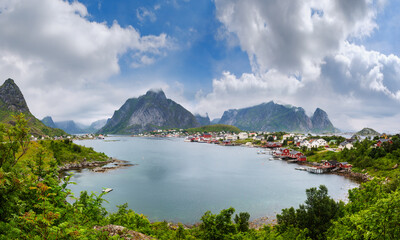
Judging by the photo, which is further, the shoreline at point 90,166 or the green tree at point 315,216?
the shoreline at point 90,166

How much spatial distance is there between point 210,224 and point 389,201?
555 inches

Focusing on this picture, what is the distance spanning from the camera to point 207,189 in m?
48.8

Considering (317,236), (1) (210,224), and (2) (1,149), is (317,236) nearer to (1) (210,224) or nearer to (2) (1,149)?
(1) (210,224)

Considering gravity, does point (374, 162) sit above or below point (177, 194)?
above

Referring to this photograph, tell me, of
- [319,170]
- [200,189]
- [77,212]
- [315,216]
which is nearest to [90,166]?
[200,189]

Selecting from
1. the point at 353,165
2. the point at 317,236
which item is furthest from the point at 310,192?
the point at 353,165

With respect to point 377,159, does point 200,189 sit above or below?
below

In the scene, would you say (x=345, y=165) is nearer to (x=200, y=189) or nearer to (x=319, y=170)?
(x=319, y=170)

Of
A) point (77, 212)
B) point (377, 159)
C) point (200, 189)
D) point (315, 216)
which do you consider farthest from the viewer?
point (377, 159)

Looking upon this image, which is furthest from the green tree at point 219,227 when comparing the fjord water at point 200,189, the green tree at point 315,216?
the fjord water at point 200,189

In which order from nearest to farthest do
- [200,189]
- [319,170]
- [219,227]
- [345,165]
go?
[219,227], [200,189], [345,165], [319,170]

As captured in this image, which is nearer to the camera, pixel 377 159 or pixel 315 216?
pixel 315 216

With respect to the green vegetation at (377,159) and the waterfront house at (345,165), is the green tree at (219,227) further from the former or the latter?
the waterfront house at (345,165)

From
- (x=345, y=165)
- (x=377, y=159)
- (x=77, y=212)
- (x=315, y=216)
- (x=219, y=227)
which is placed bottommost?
(x=345, y=165)
